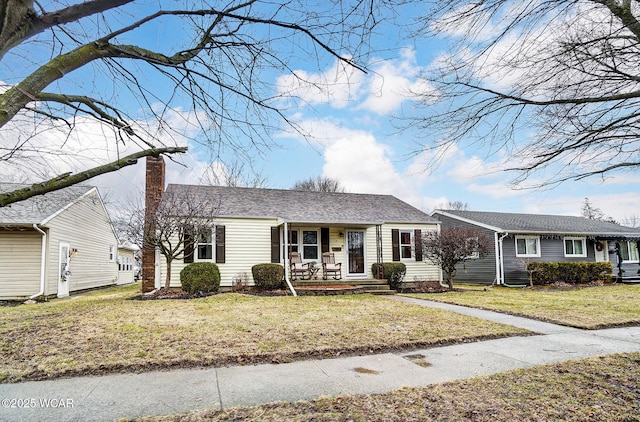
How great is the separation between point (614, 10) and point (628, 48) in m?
0.61

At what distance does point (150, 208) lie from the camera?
14.4 metres

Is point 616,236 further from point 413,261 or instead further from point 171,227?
point 171,227

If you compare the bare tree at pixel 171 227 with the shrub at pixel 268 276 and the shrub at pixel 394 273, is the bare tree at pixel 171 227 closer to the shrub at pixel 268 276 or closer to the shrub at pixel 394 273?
the shrub at pixel 268 276

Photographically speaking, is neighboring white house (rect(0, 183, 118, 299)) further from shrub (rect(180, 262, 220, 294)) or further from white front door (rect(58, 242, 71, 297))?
shrub (rect(180, 262, 220, 294))

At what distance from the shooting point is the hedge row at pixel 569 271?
18.6 metres

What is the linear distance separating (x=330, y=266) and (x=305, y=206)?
3.40 m

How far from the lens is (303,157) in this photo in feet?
11.5

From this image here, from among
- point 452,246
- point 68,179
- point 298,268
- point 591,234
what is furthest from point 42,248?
point 591,234

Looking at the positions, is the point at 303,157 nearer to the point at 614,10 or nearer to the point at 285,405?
the point at 285,405

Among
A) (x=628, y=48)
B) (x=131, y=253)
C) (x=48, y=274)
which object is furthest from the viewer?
(x=131, y=253)

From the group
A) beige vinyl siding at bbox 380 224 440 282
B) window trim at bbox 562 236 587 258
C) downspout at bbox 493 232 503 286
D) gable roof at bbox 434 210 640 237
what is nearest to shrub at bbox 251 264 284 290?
beige vinyl siding at bbox 380 224 440 282

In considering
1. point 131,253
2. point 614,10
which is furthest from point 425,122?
point 131,253

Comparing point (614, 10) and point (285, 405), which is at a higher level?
point (614, 10)

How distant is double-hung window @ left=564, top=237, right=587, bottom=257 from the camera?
20969mm
